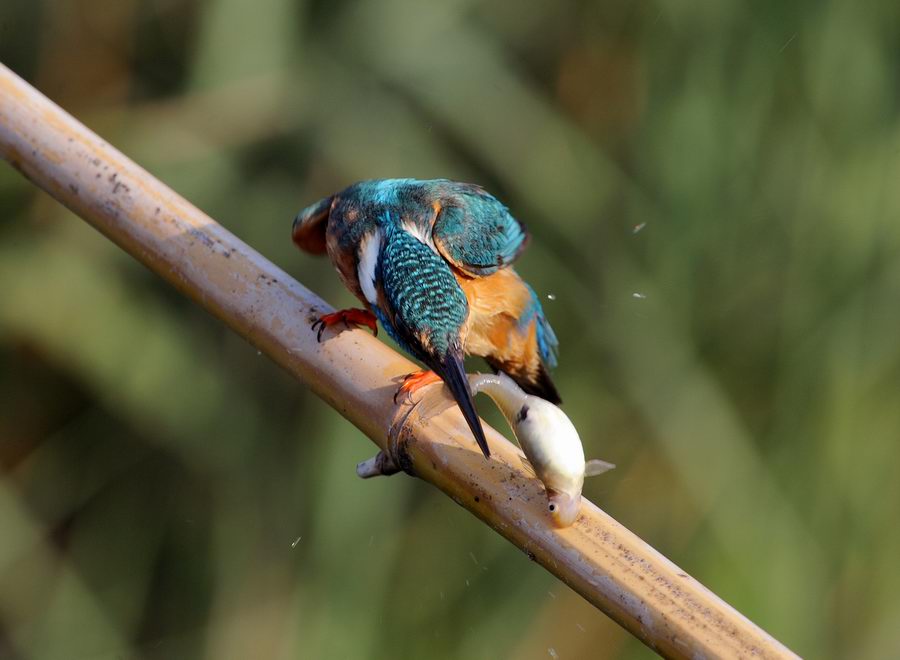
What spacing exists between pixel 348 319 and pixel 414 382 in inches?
15.8

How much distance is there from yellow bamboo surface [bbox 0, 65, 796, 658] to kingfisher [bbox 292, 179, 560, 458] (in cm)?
27

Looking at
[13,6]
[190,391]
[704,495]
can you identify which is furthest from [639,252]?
[13,6]

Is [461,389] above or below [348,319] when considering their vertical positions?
above

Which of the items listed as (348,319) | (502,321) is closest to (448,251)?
(502,321)

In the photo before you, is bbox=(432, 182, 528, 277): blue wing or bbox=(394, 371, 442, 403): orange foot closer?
bbox=(394, 371, 442, 403): orange foot

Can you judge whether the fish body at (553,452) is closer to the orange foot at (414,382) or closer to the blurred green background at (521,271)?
the orange foot at (414,382)

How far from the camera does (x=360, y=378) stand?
172 centimetres

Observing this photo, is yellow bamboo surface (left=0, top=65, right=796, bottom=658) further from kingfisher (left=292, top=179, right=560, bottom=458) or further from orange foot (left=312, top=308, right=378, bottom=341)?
kingfisher (left=292, top=179, right=560, bottom=458)

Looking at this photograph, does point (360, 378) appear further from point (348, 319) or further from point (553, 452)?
point (553, 452)

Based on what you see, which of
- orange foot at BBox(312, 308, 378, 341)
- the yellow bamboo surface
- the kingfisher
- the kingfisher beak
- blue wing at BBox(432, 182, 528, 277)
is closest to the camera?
the yellow bamboo surface

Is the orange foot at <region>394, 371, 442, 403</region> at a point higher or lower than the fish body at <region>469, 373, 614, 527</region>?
lower

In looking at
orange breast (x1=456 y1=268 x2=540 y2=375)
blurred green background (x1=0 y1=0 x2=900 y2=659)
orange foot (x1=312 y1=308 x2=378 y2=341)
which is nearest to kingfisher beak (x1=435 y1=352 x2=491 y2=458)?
orange foot (x1=312 y1=308 x2=378 y2=341)

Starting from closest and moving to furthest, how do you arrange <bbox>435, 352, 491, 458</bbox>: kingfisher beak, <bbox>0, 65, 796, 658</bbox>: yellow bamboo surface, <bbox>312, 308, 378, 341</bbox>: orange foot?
<bbox>0, 65, 796, 658</bbox>: yellow bamboo surface
<bbox>435, 352, 491, 458</bbox>: kingfisher beak
<bbox>312, 308, 378, 341</bbox>: orange foot

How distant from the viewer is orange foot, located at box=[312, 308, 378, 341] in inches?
70.1
